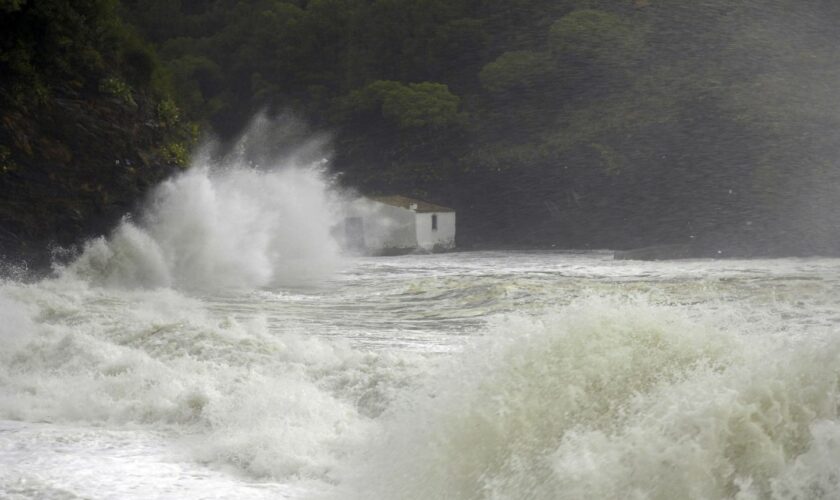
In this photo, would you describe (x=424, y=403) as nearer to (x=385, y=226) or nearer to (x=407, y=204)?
(x=385, y=226)

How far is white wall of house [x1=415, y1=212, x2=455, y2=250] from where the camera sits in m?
44.2

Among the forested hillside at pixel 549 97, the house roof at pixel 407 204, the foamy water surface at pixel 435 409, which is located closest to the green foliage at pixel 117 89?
the foamy water surface at pixel 435 409

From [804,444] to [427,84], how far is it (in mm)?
52212

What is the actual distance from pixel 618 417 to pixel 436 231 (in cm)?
4094

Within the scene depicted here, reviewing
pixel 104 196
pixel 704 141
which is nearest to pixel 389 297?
pixel 104 196

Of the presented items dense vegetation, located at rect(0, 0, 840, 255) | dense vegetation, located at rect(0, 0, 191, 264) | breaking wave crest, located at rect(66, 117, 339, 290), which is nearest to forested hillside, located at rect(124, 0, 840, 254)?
dense vegetation, located at rect(0, 0, 840, 255)

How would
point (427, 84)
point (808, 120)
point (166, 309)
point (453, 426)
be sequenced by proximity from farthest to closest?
1. point (427, 84)
2. point (808, 120)
3. point (166, 309)
4. point (453, 426)

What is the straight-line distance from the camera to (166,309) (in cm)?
1590

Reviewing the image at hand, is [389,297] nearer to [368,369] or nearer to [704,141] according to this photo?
[368,369]

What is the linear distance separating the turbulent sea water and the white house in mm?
26007

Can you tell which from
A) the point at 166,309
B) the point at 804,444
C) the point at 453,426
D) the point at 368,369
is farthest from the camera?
the point at 166,309

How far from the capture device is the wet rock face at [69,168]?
74.1 ft

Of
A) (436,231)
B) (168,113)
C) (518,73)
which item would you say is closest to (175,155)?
(168,113)

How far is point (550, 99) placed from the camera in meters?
57.2
